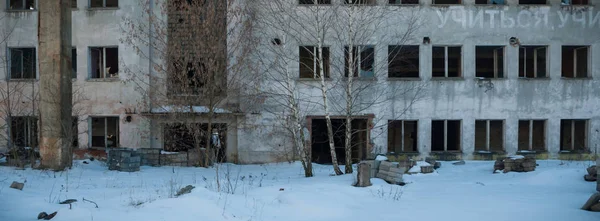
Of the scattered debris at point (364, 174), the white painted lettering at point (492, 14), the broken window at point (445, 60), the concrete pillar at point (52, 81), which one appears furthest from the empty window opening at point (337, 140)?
the concrete pillar at point (52, 81)

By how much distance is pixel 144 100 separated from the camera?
57.1ft

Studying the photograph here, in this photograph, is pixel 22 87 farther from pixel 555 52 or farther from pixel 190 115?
pixel 555 52

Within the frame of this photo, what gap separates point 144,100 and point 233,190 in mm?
9492

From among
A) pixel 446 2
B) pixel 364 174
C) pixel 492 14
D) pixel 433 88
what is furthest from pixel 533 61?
pixel 364 174

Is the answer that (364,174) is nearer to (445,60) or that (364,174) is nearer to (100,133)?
(445,60)

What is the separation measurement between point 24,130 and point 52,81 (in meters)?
6.65

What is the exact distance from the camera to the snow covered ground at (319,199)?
7309mm

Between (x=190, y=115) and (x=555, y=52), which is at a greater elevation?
(x=555, y=52)

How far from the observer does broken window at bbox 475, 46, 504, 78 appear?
17.9 metres

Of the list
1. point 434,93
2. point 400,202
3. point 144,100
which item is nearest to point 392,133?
point 434,93

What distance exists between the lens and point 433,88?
17484 mm

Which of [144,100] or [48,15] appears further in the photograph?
[144,100]

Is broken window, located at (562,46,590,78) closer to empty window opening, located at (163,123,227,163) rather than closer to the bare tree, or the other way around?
the bare tree

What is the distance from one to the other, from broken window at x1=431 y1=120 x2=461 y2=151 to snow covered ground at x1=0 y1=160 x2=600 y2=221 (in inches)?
213
